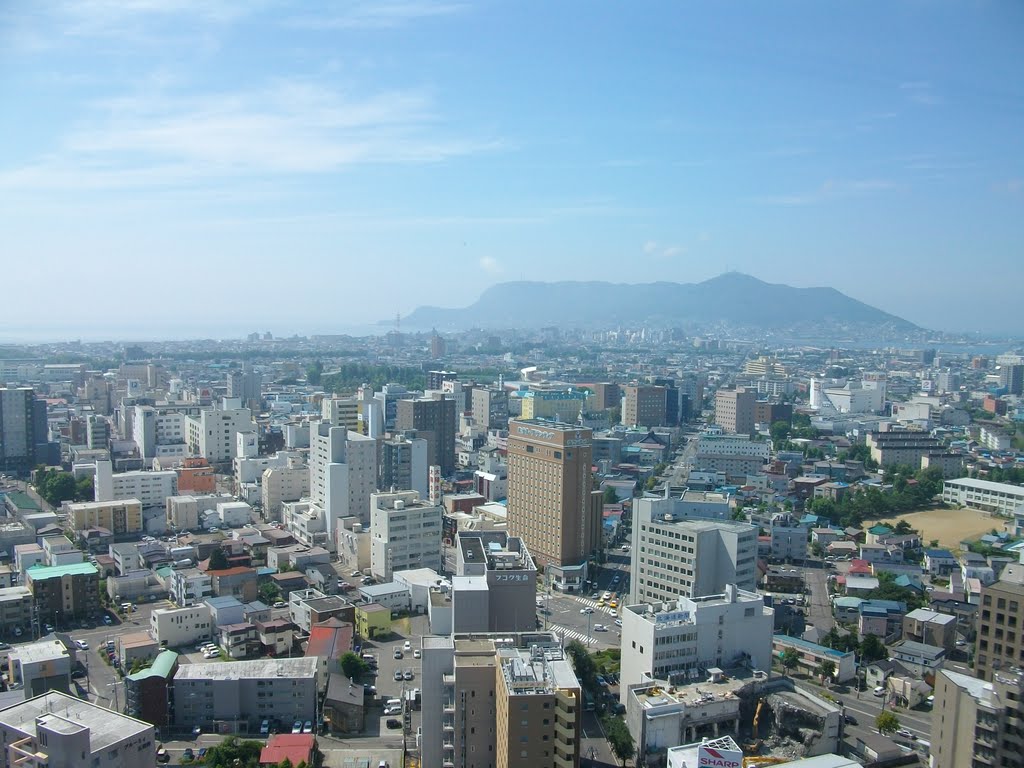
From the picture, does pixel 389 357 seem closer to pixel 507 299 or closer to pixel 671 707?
pixel 671 707

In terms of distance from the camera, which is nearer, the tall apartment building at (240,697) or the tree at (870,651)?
the tall apartment building at (240,697)

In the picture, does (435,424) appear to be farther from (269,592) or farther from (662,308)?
(662,308)

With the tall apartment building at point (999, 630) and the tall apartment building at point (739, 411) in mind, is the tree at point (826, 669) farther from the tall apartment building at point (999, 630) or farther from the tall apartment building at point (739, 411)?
the tall apartment building at point (739, 411)

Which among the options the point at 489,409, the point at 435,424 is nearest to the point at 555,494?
the point at 435,424

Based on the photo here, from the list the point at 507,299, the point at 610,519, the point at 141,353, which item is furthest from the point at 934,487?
the point at 507,299

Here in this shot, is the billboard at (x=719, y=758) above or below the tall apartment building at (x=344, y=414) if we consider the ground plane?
below

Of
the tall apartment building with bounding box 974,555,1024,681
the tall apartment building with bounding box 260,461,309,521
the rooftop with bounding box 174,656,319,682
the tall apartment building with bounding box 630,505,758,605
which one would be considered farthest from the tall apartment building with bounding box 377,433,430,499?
the tall apartment building with bounding box 974,555,1024,681

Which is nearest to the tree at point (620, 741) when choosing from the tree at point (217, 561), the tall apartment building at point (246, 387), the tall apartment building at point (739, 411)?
the tree at point (217, 561)

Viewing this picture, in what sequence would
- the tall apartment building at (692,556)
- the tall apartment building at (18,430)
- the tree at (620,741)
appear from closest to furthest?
1. the tree at (620,741)
2. the tall apartment building at (692,556)
3. the tall apartment building at (18,430)
